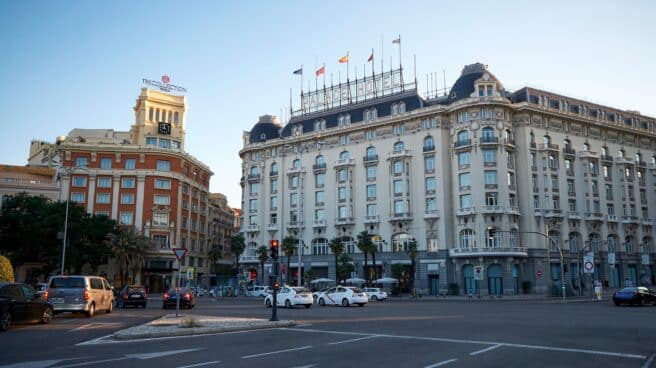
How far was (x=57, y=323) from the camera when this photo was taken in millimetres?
20562

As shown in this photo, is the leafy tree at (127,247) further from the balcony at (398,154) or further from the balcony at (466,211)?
the balcony at (466,211)

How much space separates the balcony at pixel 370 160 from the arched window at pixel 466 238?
1555cm

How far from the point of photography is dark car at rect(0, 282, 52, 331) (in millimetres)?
17186

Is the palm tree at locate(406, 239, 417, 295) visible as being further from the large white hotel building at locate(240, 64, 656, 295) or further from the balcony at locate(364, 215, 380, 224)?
the balcony at locate(364, 215, 380, 224)

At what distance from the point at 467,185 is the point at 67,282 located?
5050cm

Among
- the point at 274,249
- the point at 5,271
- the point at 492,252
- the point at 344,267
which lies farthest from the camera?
the point at 344,267

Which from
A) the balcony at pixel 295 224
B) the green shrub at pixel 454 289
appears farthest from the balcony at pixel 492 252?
the balcony at pixel 295 224

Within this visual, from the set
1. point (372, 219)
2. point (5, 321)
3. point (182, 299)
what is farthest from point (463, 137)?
point (5, 321)

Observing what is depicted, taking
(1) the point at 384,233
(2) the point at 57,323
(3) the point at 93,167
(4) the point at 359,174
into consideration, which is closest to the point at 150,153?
(3) the point at 93,167

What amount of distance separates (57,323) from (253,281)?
63.5 metres

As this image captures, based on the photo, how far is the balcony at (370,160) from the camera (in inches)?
2886

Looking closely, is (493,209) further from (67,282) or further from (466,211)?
(67,282)

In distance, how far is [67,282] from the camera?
2383 centimetres

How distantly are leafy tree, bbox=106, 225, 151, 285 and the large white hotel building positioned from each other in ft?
54.6
